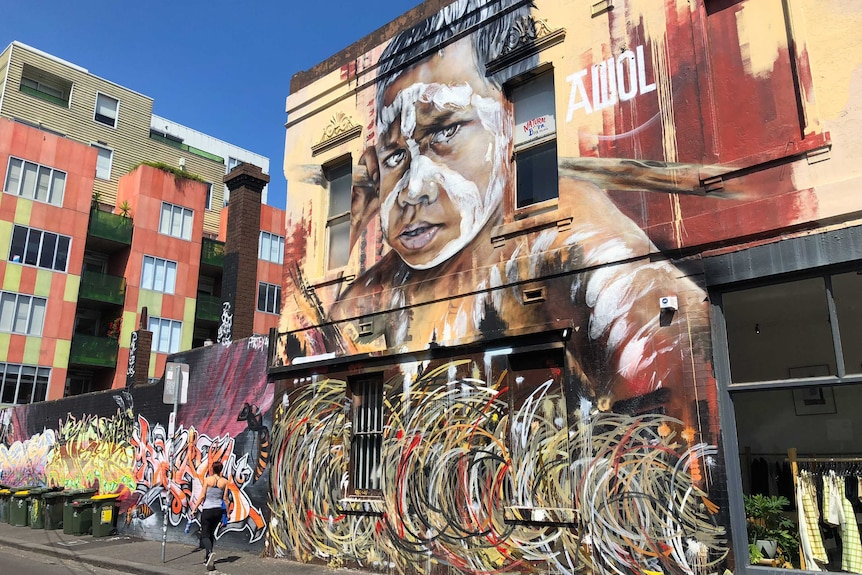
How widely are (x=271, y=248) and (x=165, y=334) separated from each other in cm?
700

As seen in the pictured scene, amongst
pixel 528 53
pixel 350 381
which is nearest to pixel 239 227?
pixel 350 381

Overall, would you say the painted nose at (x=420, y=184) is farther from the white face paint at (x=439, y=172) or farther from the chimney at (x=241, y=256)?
the chimney at (x=241, y=256)

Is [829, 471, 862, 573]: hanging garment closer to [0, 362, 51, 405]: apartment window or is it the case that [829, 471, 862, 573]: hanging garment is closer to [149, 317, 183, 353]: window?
[0, 362, 51, 405]: apartment window

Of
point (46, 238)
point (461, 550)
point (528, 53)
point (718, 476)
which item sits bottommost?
point (461, 550)

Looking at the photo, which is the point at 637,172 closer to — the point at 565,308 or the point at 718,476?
the point at 565,308

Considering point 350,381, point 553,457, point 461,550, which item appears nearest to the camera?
point 553,457

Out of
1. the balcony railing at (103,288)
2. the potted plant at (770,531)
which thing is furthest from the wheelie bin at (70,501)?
the potted plant at (770,531)

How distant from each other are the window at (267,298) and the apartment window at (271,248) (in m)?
1.47

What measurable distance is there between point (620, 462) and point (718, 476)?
40.5 inches

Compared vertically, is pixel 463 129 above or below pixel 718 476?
above

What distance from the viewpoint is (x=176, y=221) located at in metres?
32.7

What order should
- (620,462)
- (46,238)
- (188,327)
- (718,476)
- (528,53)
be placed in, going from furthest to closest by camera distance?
(188,327)
(46,238)
(528,53)
(620,462)
(718,476)

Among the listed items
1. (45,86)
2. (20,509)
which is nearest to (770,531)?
(20,509)

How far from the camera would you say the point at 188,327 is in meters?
32.3
